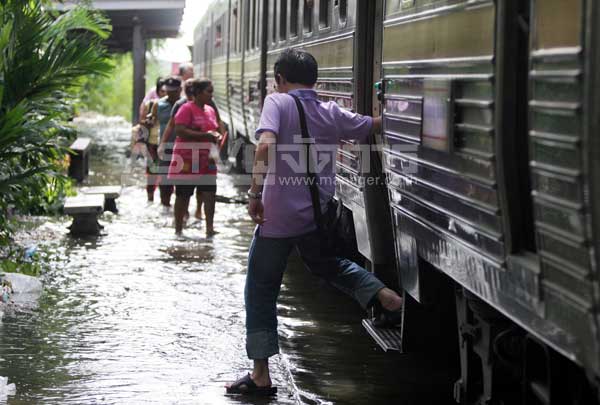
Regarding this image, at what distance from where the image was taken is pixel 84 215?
11.6 metres

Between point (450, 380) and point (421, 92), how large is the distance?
1.96 meters

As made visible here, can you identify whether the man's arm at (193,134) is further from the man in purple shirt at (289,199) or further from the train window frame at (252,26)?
the man in purple shirt at (289,199)

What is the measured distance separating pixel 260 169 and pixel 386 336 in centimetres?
126

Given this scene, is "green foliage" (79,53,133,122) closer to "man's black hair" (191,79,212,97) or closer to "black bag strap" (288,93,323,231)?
"man's black hair" (191,79,212,97)

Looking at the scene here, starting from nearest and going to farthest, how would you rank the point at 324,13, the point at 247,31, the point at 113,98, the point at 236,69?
the point at 324,13 → the point at 247,31 → the point at 236,69 → the point at 113,98

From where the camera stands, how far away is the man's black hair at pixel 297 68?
5840 millimetres

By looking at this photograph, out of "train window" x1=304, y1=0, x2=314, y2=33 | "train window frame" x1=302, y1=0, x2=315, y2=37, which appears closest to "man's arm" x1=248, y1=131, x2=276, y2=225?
"train window frame" x1=302, y1=0, x2=315, y2=37

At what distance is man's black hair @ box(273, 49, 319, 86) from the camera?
5840 mm

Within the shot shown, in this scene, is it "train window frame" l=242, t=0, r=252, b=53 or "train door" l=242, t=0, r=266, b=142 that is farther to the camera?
"train window frame" l=242, t=0, r=252, b=53

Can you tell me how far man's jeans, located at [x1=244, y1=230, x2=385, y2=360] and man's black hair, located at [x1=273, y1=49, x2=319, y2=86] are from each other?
2.57ft

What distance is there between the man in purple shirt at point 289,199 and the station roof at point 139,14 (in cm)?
984

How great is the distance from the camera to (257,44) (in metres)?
14.0

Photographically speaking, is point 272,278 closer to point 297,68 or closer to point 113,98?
point 297,68

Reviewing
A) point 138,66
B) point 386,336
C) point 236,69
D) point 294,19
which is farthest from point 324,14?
point 138,66
